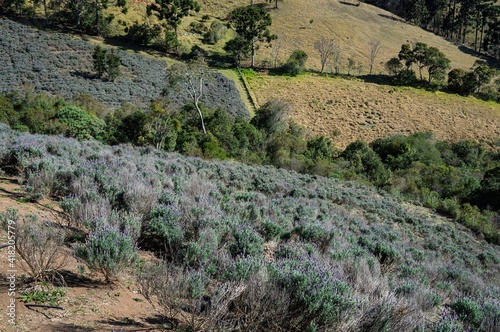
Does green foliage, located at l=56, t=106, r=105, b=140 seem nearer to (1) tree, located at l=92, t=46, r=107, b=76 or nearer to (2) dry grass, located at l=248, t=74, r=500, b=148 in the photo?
(1) tree, located at l=92, t=46, r=107, b=76

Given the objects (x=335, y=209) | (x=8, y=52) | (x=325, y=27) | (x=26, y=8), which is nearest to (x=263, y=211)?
(x=335, y=209)

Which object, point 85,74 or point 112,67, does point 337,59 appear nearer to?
point 112,67

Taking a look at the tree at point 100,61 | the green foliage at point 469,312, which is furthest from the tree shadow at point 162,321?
→ the tree at point 100,61

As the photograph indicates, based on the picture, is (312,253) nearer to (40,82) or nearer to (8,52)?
(40,82)

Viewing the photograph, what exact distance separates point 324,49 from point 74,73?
146 feet

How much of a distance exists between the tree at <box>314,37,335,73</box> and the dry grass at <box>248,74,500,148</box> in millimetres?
8284

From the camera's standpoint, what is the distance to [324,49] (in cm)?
6888

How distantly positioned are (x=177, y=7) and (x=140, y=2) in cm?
866

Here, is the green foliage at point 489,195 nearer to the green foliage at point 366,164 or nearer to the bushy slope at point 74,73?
the green foliage at point 366,164

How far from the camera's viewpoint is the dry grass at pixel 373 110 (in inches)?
1966

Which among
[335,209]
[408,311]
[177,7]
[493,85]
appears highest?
[177,7]

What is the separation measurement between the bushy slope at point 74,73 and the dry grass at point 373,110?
7105mm

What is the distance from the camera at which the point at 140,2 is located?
6519 cm

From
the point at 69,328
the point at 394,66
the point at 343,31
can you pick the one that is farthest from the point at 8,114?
the point at 343,31
